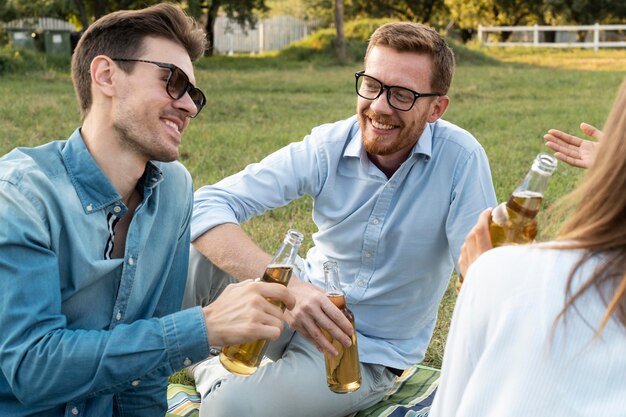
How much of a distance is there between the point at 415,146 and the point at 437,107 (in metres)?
0.24

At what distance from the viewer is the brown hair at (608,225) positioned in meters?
1.79

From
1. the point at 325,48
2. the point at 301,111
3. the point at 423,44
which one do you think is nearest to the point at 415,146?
the point at 423,44

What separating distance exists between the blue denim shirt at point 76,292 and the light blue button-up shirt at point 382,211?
865 mm

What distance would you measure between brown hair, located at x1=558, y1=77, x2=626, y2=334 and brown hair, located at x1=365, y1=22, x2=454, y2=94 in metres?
2.32

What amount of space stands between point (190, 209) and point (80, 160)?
621mm

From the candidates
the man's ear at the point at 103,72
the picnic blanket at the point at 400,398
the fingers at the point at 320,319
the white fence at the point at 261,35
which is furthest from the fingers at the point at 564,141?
the white fence at the point at 261,35

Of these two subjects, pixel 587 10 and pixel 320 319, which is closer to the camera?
pixel 320 319

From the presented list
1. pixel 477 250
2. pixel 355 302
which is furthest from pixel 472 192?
pixel 477 250

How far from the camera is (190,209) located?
143 inches

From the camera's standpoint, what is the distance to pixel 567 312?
181 cm

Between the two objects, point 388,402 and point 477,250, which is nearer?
point 477,250

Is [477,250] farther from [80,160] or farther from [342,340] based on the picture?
[80,160]

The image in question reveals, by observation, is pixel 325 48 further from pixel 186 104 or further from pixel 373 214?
pixel 186 104

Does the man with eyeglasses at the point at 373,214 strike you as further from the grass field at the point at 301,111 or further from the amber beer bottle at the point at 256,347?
the grass field at the point at 301,111
